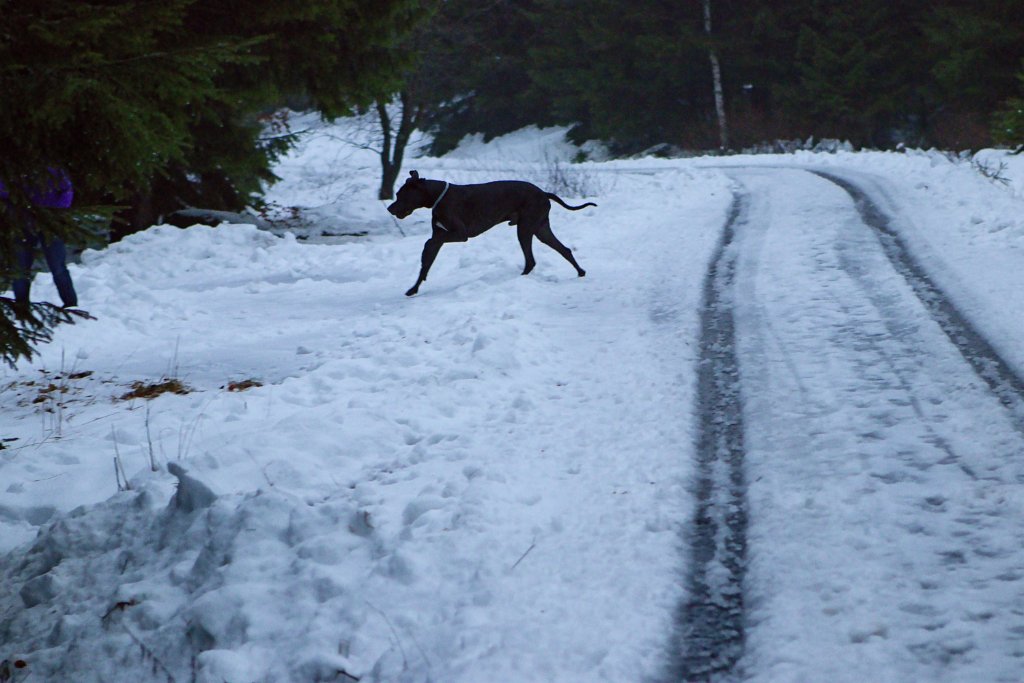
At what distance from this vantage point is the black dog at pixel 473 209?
29.7ft

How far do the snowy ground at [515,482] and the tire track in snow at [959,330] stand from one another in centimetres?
11

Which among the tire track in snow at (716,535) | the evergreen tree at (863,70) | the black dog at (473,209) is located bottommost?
the tire track in snow at (716,535)

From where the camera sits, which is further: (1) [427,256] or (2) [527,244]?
(2) [527,244]

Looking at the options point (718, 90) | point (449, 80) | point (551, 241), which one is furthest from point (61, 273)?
point (718, 90)

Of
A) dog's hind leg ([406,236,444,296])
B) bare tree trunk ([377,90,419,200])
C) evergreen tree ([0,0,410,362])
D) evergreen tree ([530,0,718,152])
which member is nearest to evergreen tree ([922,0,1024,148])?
evergreen tree ([530,0,718,152])

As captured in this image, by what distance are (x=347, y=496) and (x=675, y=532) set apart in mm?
1723

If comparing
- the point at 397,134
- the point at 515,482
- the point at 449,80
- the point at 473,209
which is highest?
the point at 449,80

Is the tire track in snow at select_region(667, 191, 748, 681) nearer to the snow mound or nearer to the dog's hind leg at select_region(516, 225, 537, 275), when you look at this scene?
the snow mound

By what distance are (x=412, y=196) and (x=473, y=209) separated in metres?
0.71

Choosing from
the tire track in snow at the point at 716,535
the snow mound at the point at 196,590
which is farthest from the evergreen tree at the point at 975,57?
the snow mound at the point at 196,590

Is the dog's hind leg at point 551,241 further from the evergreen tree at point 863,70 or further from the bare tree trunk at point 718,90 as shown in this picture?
the bare tree trunk at point 718,90

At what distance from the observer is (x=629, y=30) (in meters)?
36.7

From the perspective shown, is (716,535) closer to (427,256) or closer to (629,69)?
(427,256)

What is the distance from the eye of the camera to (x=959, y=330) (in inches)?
254
